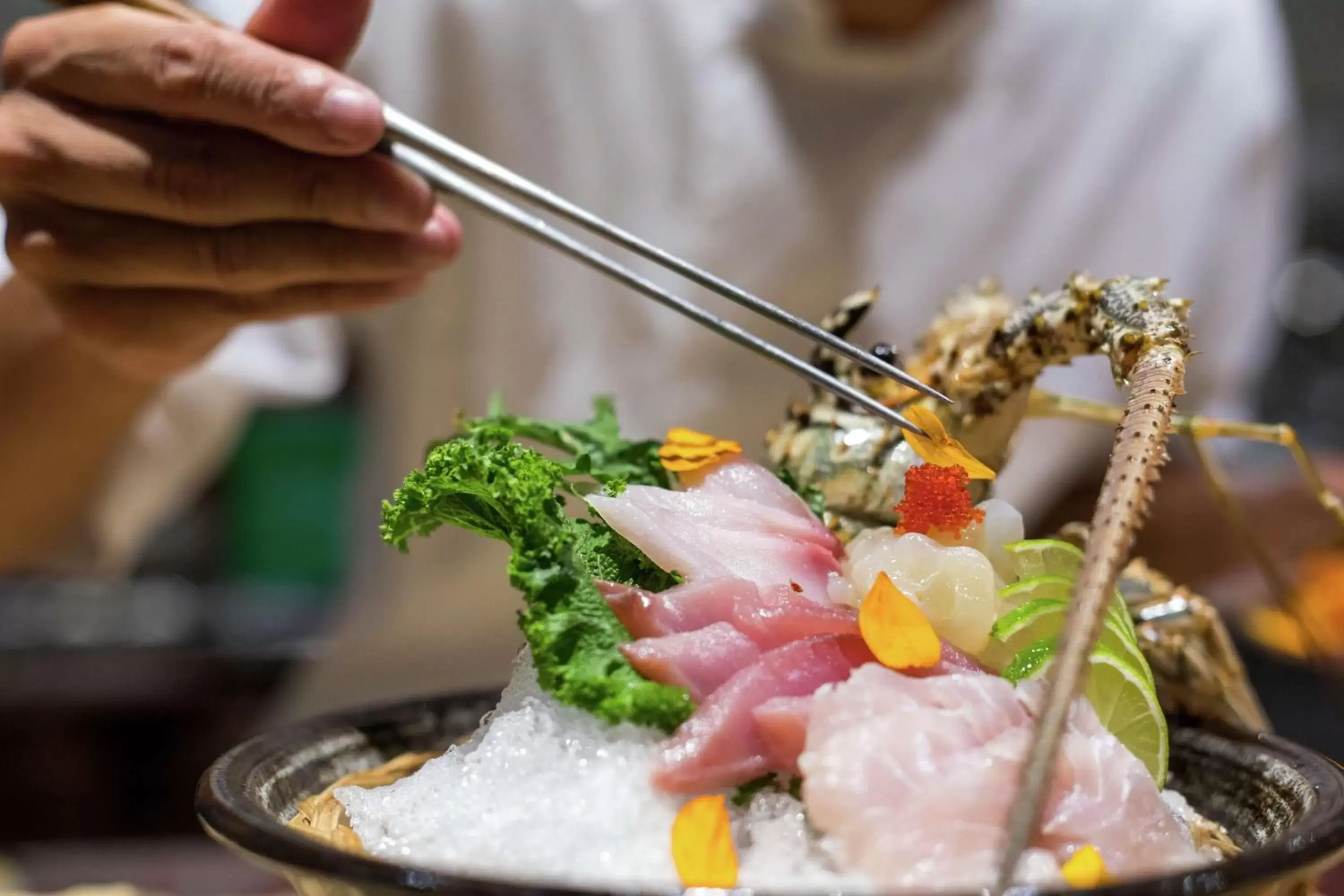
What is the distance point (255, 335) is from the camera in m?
2.47

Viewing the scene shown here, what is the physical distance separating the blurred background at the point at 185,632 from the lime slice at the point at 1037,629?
1.91m

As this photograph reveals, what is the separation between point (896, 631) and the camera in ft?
2.63

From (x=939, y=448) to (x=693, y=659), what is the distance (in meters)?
0.28

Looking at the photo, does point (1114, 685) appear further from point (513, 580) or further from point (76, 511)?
point (76, 511)

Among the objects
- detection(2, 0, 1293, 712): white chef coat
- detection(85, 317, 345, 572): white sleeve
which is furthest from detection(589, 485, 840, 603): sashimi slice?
detection(85, 317, 345, 572): white sleeve

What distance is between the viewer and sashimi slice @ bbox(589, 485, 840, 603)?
2.97 ft

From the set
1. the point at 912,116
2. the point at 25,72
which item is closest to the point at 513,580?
the point at 25,72

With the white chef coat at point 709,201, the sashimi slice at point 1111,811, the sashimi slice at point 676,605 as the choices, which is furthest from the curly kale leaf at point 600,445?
the white chef coat at point 709,201

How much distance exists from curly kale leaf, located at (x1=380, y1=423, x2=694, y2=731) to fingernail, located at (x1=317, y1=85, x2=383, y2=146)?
15.0 inches

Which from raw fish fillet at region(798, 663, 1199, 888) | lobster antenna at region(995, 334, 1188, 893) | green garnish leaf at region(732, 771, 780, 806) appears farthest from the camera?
green garnish leaf at region(732, 771, 780, 806)

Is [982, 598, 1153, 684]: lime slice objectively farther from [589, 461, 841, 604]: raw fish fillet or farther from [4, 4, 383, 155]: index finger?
[4, 4, 383, 155]: index finger

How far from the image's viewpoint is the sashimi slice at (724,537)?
0.90 metres

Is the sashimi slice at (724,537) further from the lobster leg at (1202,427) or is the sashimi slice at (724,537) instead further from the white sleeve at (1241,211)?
the white sleeve at (1241,211)

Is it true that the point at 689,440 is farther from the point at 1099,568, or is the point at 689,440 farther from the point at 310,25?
the point at 310,25
